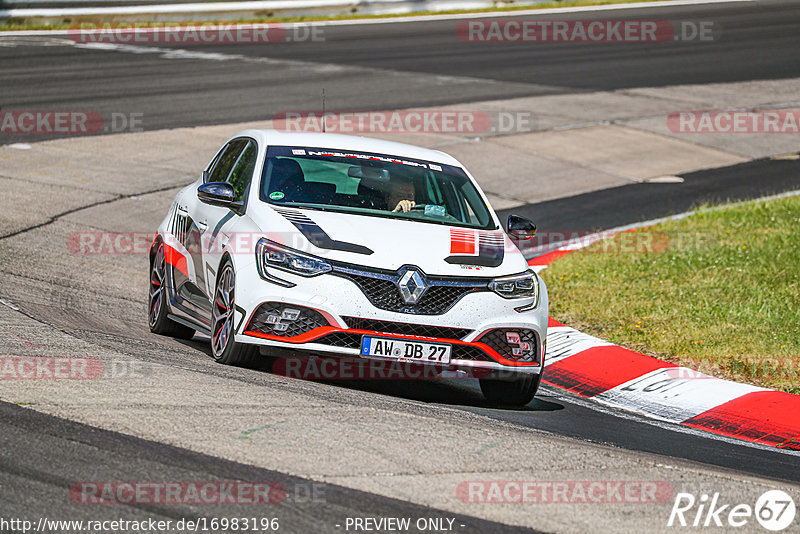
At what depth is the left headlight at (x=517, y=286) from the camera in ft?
24.8

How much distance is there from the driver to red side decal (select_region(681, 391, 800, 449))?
240 centimetres

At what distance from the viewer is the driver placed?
833cm

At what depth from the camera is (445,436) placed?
602 centimetres

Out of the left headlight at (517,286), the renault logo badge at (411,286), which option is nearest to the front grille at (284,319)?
the renault logo badge at (411,286)

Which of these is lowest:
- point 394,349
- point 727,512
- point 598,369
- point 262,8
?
point 598,369

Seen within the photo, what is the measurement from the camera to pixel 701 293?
1090cm

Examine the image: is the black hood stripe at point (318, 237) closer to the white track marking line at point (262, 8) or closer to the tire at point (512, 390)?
the tire at point (512, 390)

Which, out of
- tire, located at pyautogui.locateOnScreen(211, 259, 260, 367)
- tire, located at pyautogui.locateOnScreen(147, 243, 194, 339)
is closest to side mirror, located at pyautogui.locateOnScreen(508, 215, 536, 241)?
tire, located at pyautogui.locateOnScreen(211, 259, 260, 367)

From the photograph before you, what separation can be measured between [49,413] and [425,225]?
10.1 ft

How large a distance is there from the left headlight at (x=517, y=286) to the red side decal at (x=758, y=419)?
1345mm

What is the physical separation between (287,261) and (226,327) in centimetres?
66

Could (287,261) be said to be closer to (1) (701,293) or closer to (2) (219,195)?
(2) (219,195)

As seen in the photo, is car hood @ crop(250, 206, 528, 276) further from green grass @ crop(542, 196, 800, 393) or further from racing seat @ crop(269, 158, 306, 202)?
green grass @ crop(542, 196, 800, 393)

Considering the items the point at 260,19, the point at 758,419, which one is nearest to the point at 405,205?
the point at 758,419
